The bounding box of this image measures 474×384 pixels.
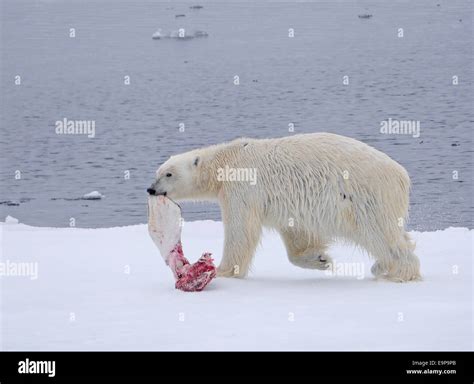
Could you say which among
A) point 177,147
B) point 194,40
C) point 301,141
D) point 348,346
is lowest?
point 348,346

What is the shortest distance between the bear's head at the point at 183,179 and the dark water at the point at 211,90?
6.16 m

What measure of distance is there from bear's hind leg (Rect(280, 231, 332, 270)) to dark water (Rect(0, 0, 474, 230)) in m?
5.74

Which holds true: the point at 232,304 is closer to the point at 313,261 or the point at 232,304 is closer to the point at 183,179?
the point at 313,261

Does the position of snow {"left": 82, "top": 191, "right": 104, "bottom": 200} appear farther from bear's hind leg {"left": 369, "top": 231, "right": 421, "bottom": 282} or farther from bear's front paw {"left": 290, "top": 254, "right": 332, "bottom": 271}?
bear's hind leg {"left": 369, "top": 231, "right": 421, "bottom": 282}

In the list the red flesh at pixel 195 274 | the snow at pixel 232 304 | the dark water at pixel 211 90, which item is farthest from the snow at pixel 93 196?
the red flesh at pixel 195 274

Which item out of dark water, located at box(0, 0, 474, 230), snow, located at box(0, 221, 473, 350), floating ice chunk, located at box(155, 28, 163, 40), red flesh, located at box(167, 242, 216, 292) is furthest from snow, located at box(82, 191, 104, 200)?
floating ice chunk, located at box(155, 28, 163, 40)

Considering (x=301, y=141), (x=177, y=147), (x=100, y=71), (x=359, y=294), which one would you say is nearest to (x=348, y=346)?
(x=359, y=294)

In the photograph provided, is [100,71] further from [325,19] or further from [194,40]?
[325,19]

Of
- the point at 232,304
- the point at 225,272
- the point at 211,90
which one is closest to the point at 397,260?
the point at 225,272

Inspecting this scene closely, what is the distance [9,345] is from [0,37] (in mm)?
47228

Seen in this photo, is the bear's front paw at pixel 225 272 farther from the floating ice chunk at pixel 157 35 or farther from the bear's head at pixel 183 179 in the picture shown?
the floating ice chunk at pixel 157 35

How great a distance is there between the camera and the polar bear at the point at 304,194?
7.45m

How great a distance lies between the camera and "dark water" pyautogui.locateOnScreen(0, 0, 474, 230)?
18078 mm

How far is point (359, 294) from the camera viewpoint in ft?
22.7
